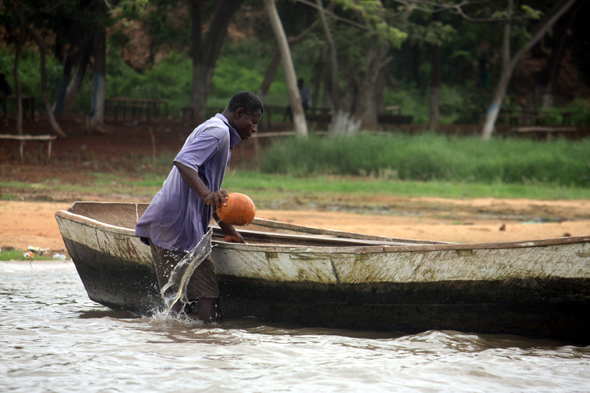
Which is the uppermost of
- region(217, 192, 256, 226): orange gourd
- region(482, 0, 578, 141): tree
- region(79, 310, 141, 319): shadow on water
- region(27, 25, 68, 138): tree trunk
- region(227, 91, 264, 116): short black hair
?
region(482, 0, 578, 141): tree

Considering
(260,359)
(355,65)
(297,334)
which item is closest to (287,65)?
(355,65)

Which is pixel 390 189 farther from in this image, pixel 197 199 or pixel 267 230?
pixel 197 199

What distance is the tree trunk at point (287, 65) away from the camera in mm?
15992

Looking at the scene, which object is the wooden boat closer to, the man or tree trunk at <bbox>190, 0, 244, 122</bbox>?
the man

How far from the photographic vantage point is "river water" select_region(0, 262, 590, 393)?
354cm

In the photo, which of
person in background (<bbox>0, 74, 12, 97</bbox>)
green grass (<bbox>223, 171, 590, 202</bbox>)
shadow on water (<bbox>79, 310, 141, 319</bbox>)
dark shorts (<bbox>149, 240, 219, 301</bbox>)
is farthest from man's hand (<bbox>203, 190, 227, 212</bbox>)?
person in background (<bbox>0, 74, 12, 97</bbox>)

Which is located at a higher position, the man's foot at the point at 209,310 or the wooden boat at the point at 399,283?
the wooden boat at the point at 399,283

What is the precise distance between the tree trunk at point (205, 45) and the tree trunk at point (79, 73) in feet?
11.1

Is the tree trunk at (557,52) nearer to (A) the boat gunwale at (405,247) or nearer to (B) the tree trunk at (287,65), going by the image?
(B) the tree trunk at (287,65)

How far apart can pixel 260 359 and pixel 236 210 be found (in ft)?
3.06

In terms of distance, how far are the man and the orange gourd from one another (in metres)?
0.05

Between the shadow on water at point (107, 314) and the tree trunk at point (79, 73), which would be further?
the tree trunk at point (79, 73)

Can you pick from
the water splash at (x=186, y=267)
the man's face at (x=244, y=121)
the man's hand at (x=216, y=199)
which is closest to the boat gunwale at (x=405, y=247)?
the water splash at (x=186, y=267)

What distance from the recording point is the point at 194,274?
4.29 metres
